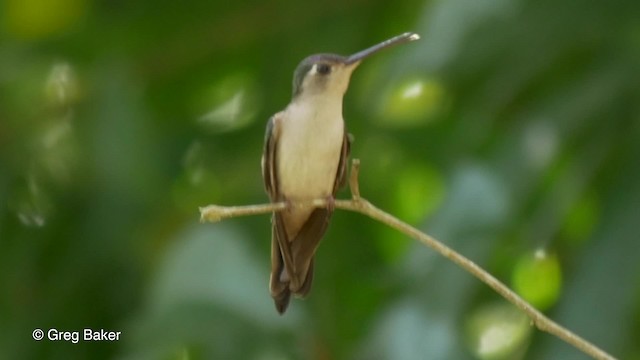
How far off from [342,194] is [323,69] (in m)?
2.22

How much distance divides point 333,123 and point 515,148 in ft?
6.38

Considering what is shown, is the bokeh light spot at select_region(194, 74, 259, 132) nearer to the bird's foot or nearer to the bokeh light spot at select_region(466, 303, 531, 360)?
the bokeh light spot at select_region(466, 303, 531, 360)

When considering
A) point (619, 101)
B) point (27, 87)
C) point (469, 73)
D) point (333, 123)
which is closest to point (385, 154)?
point (469, 73)

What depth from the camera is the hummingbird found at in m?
2.32

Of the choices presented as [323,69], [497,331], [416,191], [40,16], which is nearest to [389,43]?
[323,69]

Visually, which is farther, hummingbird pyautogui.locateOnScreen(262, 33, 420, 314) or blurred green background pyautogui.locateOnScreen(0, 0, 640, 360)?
blurred green background pyautogui.locateOnScreen(0, 0, 640, 360)

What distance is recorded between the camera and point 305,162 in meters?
2.56

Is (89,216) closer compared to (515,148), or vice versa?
(515,148)

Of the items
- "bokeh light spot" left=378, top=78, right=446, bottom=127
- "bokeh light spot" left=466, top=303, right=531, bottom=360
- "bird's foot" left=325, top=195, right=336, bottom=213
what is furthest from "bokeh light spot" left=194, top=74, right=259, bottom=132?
"bird's foot" left=325, top=195, right=336, bottom=213

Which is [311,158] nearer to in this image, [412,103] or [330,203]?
[330,203]

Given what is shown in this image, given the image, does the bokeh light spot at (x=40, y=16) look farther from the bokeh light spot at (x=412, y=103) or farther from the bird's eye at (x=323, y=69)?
the bird's eye at (x=323, y=69)

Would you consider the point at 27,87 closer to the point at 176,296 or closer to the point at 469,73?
the point at 176,296

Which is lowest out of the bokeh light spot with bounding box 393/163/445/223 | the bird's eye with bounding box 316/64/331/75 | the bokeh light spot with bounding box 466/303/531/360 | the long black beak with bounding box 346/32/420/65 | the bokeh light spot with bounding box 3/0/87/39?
the bokeh light spot with bounding box 466/303/531/360

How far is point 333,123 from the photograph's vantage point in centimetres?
257
